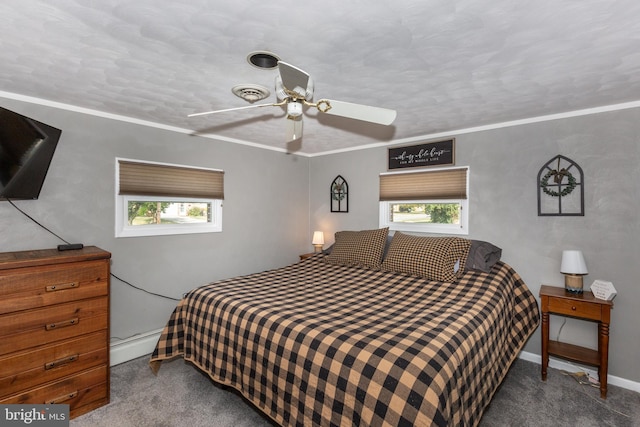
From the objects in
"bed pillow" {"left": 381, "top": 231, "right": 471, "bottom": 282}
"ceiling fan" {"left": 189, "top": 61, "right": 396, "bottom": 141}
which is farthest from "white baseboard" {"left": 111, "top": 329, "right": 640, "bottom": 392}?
"ceiling fan" {"left": 189, "top": 61, "right": 396, "bottom": 141}

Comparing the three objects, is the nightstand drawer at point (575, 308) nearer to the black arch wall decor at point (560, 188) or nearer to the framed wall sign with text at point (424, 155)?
the black arch wall decor at point (560, 188)

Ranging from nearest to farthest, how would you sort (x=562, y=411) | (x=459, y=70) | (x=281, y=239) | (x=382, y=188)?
1. (x=459, y=70)
2. (x=562, y=411)
3. (x=382, y=188)
4. (x=281, y=239)

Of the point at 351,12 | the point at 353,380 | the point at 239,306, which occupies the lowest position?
the point at 353,380

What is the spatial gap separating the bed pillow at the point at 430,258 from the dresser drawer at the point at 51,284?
7.62ft

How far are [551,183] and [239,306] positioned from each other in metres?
2.79

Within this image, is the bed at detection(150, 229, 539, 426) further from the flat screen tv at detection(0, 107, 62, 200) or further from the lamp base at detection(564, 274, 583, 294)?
the flat screen tv at detection(0, 107, 62, 200)

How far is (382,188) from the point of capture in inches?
149

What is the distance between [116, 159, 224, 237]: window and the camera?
9.30ft

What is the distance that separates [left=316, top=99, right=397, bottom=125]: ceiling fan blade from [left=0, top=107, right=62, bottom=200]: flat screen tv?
204 centimetres

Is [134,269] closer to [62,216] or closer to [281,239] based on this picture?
[62,216]

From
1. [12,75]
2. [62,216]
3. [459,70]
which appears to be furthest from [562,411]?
[12,75]

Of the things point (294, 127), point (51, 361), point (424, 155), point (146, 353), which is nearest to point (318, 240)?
point (424, 155)

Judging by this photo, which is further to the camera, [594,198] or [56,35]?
[594,198]

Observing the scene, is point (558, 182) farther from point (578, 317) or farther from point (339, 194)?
point (339, 194)
